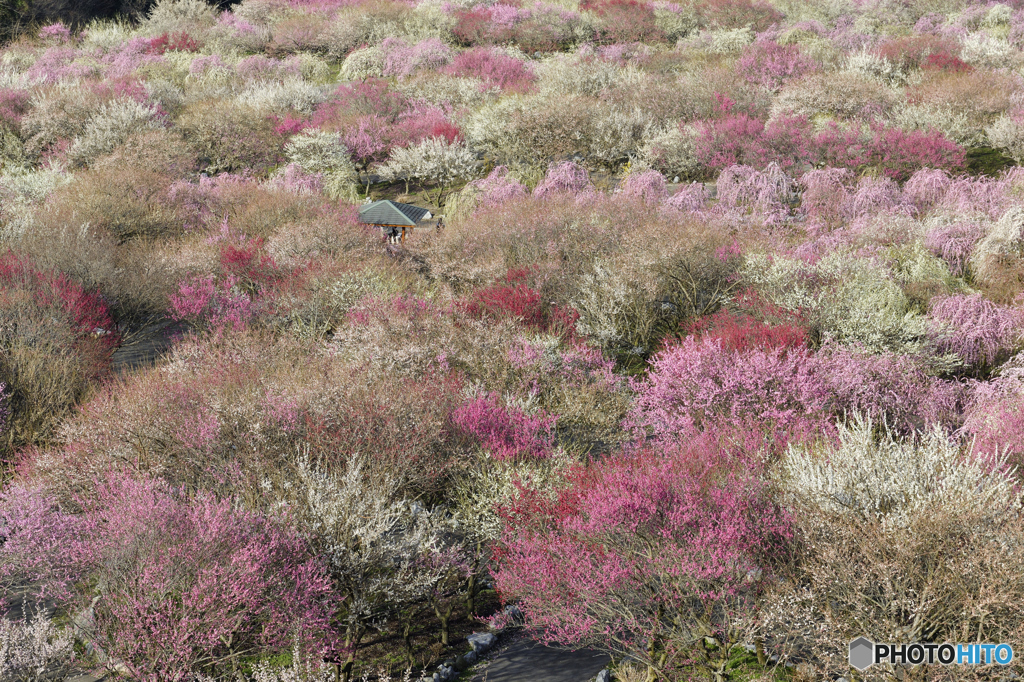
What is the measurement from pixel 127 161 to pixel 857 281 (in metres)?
22.7

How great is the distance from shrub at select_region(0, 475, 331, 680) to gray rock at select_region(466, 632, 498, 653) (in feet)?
6.77

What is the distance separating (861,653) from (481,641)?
4.15 m

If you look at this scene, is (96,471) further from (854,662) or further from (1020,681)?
(1020,681)

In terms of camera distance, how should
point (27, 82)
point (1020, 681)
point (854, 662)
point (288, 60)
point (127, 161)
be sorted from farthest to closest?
1. point (288, 60)
2. point (27, 82)
3. point (127, 161)
4. point (854, 662)
5. point (1020, 681)

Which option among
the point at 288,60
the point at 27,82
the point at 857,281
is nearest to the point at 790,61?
the point at 857,281

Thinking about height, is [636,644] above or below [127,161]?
below

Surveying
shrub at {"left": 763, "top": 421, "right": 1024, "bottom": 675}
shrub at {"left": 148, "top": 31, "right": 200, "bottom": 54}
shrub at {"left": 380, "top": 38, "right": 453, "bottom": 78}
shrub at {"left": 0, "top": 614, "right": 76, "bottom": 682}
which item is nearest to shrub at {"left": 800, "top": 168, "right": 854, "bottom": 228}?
shrub at {"left": 763, "top": 421, "right": 1024, "bottom": 675}

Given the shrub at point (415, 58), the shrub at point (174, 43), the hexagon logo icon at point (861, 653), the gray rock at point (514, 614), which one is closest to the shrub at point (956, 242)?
the hexagon logo icon at point (861, 653)

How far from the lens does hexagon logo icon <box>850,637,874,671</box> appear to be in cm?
677

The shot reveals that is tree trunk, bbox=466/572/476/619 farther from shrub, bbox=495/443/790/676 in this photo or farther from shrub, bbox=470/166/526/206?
shrub, bbox=470/166/526/206

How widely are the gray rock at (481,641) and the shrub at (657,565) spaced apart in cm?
105

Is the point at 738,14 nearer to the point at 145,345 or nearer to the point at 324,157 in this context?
the point at 324,157

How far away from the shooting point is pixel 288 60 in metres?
42.1

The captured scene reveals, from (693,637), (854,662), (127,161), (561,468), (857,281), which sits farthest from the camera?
(127,161)
